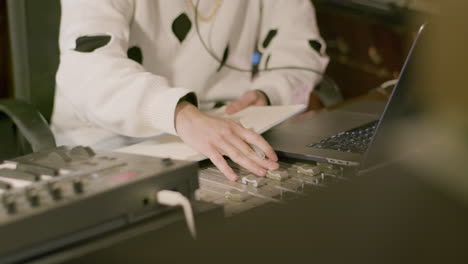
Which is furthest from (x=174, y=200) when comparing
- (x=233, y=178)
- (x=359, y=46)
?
(x=359, y=46)

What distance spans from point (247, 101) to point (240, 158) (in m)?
0.41

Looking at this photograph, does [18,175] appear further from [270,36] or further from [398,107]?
[270,36]

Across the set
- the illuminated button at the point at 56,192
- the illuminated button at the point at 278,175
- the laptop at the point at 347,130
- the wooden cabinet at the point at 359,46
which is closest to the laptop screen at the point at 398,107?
the laptop at the point at 347,130

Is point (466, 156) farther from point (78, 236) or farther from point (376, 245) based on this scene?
point (78, 236)

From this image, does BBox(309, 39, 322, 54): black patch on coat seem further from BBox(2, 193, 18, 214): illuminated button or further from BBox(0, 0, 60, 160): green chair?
BBox(2, 193, 18, 214): illuminated button

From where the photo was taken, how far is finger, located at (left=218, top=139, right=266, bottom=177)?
81 cm

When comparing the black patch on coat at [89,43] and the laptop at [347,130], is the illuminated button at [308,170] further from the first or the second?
the black patch on coat at [89,43]

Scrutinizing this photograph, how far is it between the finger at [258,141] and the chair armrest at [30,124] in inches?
13.9

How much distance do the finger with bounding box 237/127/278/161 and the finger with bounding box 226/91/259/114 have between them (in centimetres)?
33

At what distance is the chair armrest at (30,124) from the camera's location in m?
1.00

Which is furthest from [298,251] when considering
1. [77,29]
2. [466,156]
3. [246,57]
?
[246,57]

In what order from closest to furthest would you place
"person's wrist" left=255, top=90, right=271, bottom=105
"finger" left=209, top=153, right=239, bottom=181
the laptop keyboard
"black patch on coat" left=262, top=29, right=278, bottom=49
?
1. "finger" left=209, top=153, right=239, bottom=181
2. the laptop keyboard
3. "person's wrist" left=255, top=90, right=271, bottom=105
4. "black patch on coat" left=262, top=29, right=278, bottom=49

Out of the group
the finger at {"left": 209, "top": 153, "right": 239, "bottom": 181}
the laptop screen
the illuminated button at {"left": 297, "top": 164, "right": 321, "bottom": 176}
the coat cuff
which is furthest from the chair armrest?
the laptop screen

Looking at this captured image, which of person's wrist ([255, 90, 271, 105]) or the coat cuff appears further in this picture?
person's wrist ([255, 90, 271, 105])
